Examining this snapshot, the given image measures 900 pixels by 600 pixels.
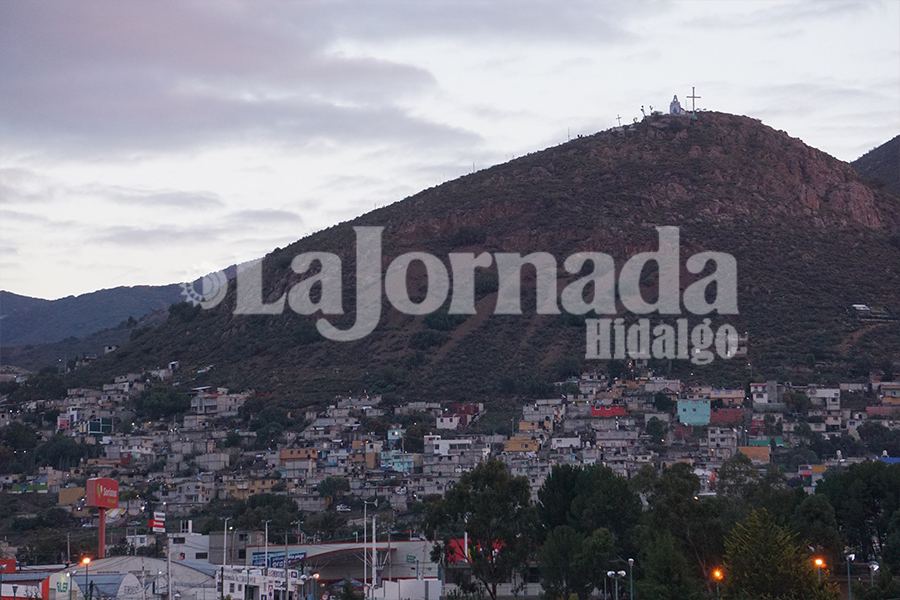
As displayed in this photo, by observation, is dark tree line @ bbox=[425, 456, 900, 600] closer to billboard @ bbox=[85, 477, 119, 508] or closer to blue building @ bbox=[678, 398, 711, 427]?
billboard @ bbox=[85, 477, 119, 508]

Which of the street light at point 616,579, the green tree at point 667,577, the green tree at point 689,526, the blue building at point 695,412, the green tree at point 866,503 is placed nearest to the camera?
the green tree at point 667,577

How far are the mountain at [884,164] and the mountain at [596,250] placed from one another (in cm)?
1739

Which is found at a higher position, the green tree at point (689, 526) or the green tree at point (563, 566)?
the green tree at point (689, 526)

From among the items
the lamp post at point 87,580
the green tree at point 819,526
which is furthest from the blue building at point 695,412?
the lamp post at point 87,580

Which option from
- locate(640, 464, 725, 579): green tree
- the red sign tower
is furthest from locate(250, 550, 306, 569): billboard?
locate(640, 464, 725, 579): green tree

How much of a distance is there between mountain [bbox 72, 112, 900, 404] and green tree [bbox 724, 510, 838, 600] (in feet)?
187

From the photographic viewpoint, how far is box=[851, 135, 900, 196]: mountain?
145 metres

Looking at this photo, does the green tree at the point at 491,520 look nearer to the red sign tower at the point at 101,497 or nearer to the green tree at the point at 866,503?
the green tree at the point at 866,503

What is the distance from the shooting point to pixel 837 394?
318 ft

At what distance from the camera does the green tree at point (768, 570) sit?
40375 millimetres

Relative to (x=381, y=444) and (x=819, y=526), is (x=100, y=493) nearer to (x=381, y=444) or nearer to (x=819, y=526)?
(x=819, y=526)

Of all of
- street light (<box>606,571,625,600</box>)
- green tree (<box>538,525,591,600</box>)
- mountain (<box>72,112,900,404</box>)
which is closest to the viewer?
street light (<box>606,571,625,600</box>)

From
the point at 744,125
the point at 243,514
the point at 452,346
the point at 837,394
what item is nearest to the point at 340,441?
the point at 452,346

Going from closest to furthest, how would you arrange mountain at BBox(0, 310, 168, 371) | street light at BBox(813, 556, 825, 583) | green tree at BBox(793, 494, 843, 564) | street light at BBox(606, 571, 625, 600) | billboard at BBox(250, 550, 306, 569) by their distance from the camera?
street light at BBox(813, 556, 825, 583) < street light at BBox(606, 571, 625, 600) < green tree at BBox(793, 494, 843, 564) < billboard at BBox(250, 550, 306, 569) < mountain at BBox(0, 310, 168, 371)
